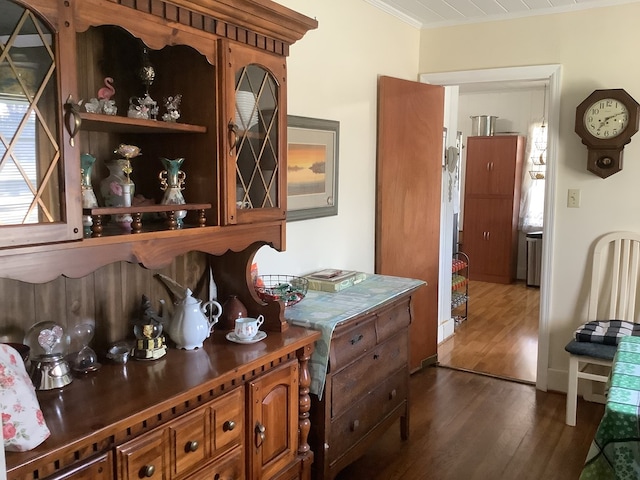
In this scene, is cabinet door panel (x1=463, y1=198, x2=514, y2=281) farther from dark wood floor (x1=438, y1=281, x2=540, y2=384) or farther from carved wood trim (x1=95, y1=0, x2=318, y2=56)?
carved wood trim (x1=95, y1=0, x2=318, y2=56)

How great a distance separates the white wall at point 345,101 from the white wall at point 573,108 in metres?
0.65

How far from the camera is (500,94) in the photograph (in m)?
7.14

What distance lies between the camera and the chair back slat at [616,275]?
333cm

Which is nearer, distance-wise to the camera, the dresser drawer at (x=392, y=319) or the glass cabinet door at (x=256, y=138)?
the glass cabinet door at (x=256, y=138)

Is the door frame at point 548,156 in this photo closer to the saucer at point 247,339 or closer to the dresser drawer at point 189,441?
the saucer at point 247,339

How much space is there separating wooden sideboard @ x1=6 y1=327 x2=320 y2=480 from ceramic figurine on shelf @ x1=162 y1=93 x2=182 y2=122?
0.75 meters

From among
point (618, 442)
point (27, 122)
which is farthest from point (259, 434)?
point (27, 122)

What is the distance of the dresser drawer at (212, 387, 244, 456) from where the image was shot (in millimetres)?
1732

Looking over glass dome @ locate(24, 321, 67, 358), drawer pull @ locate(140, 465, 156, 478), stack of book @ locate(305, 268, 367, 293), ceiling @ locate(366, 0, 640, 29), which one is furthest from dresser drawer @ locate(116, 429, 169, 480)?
ceiling @ locate(366, 0, 640, 29)

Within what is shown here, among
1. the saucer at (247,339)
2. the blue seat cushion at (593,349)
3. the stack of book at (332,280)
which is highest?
the stack of book at (332,280)

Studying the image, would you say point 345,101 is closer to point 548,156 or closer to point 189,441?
point 548,156

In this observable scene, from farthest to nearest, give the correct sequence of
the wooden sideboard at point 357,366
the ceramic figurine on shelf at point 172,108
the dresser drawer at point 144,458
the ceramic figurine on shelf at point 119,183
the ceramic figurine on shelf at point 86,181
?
the wooden sideboard at point 357,366 < the ceramic figurine on shelf at point 172,108 < the ceramic figurine on shelf at point 119,183 < the ceramic figurine on shelf at point 86,181 < the dresser drawer at point 144,458

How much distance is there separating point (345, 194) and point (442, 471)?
1.48m

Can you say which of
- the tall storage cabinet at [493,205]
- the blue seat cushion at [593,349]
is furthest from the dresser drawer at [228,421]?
the tall storage cabinet at [493,205]
